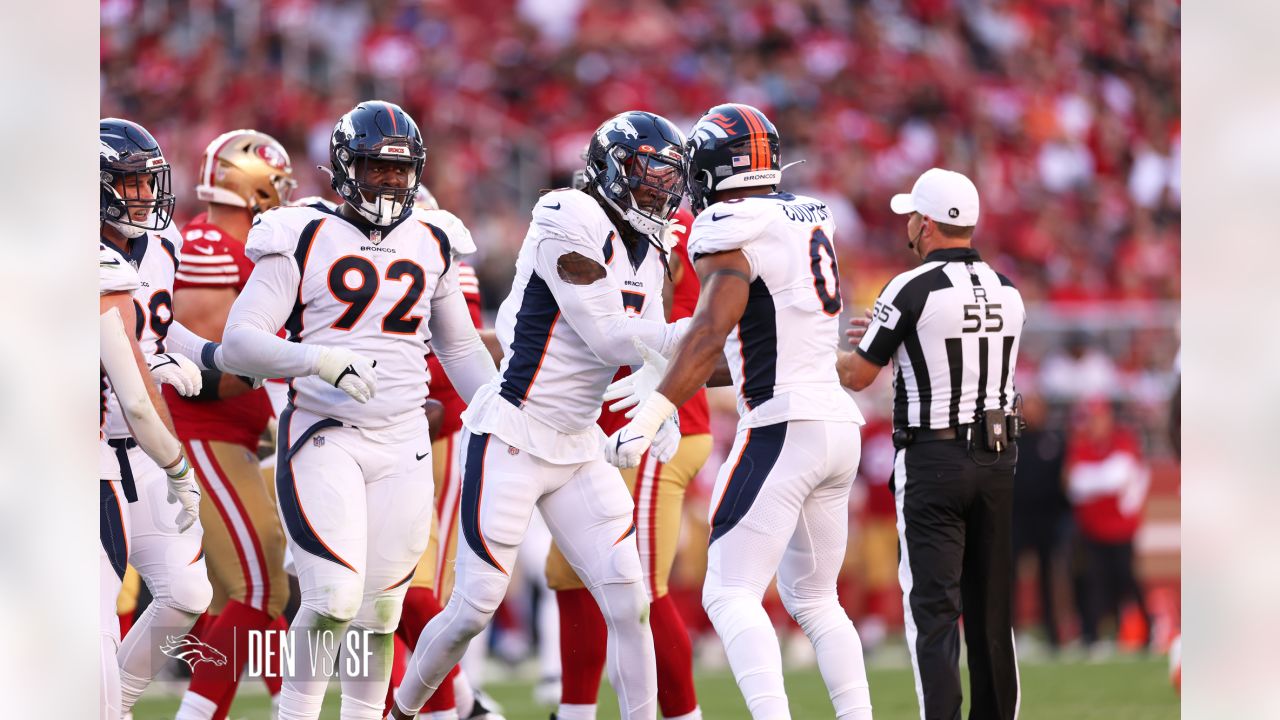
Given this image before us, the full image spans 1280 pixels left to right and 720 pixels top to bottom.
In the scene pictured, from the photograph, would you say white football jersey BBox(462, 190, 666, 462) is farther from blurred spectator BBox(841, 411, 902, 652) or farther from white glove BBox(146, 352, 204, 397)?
blurred spectator BBox(841, 411, 902, 652)

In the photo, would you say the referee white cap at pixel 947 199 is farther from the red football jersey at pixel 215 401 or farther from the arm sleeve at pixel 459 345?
the red football jersey at pixel 215 401

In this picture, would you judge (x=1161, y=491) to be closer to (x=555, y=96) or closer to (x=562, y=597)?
(x=555, y=96)

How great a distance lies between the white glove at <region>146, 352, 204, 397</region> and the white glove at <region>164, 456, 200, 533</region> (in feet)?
1.52

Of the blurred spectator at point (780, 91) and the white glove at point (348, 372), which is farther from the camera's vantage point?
the blurred spectator at point (780, 91)

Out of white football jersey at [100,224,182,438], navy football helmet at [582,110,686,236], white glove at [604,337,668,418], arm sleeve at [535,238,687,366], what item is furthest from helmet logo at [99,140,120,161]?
white glove at [604,337,668,418]

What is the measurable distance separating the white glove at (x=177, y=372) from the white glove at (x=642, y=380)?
143cm

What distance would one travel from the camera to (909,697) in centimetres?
913

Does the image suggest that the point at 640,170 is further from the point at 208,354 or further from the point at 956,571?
the point at 956,571

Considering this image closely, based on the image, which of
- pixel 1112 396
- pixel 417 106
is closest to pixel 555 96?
pixel 417 106

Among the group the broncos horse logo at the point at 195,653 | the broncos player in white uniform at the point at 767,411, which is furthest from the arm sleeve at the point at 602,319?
the broncos horse logo at the point at 195,653

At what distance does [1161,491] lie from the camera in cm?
1390

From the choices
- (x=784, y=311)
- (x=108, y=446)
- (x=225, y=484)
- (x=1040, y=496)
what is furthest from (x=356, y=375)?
(x=1040, y=496)

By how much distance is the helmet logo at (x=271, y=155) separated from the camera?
704 cm
